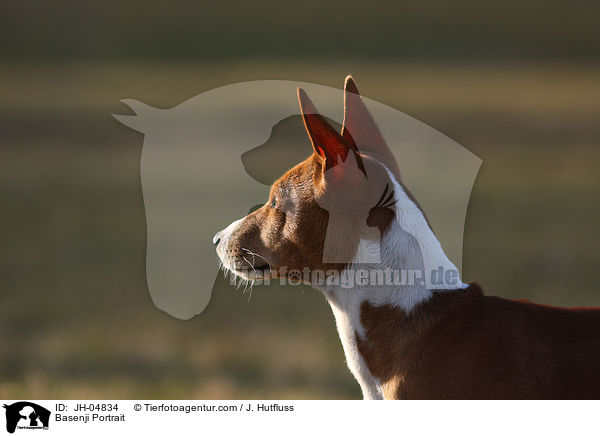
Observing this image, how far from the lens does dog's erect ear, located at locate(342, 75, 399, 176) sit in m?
4.81

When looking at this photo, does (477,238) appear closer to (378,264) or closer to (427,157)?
(427,157)

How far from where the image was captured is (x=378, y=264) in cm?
450

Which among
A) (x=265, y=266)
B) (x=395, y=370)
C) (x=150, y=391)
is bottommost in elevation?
(x=150, y=391)

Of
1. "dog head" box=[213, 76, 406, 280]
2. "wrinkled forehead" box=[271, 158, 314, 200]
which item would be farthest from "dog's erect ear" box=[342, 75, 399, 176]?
"wrinkled forehead" box=[271, 158, 314, 200]

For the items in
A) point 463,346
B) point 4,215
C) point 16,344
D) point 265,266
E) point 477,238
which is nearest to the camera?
point 463,346

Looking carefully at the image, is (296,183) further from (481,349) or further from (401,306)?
(481,349)

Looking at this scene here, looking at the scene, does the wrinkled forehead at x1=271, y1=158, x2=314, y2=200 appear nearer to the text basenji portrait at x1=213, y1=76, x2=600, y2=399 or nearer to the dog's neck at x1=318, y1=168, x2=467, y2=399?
the text basenji portrait at x1=213, y1=76, x2=600, y2=399

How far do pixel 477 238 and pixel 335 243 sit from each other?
976cm

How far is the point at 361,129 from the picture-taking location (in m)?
4.90

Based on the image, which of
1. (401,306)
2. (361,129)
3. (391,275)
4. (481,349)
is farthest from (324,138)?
(481,349)

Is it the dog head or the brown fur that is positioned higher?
the dog head

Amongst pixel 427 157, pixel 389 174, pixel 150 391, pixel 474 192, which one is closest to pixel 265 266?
pixel 389 174
